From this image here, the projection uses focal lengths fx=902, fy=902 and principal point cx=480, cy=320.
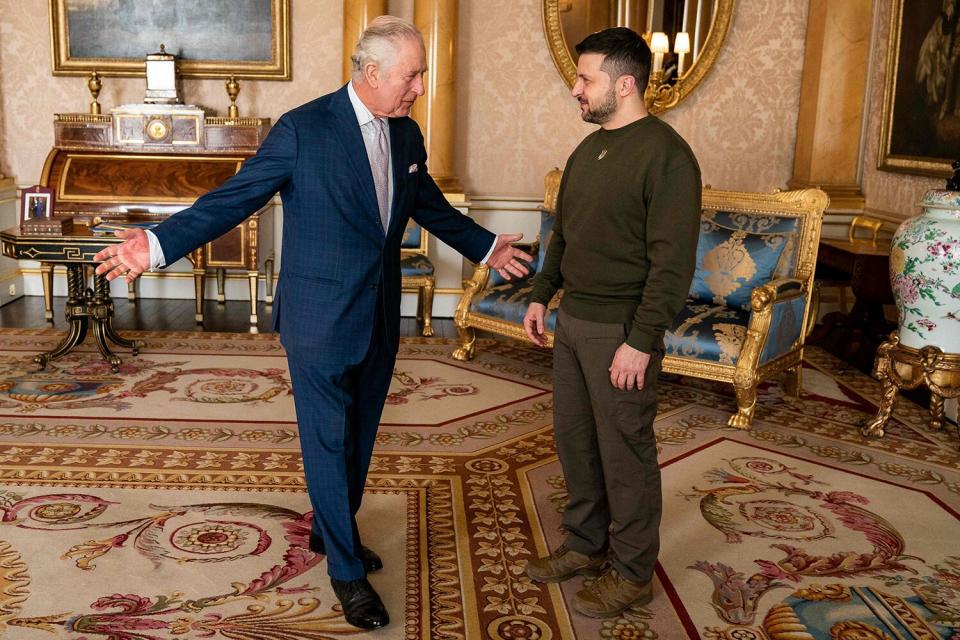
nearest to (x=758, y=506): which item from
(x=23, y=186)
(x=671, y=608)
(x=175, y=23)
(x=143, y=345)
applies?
(x=671, y=608)

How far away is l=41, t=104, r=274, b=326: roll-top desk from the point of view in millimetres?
6328

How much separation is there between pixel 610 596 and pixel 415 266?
12.9 ft

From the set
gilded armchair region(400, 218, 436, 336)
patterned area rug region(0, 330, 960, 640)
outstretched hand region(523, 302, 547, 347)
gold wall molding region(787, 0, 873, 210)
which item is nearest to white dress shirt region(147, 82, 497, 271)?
outstretched hand region(523, 302, 547, 347)

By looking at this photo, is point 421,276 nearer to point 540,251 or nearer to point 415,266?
point 415,266

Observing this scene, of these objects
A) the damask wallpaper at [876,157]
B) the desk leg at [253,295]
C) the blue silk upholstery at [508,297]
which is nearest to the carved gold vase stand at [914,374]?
the blue silk upholstery at [508,297]

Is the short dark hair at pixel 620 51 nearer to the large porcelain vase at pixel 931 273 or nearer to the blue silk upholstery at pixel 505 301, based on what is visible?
the large porcelain vase at pixel 931 273

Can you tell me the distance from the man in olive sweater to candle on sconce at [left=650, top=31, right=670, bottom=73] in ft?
14.1

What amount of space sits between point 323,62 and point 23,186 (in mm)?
2518

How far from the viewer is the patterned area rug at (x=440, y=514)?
2582 mm

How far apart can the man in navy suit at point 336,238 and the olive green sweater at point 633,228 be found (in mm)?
516

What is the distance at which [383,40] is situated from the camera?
7.59ft

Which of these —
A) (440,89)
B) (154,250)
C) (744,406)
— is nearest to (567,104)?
(440,89)

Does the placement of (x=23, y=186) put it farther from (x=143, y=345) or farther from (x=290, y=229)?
(x=290, y=229)

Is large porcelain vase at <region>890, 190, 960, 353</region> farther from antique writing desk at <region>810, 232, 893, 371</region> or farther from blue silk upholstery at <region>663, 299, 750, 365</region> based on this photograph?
antique writing desk at <region>810, 232, 893, 371</region>
